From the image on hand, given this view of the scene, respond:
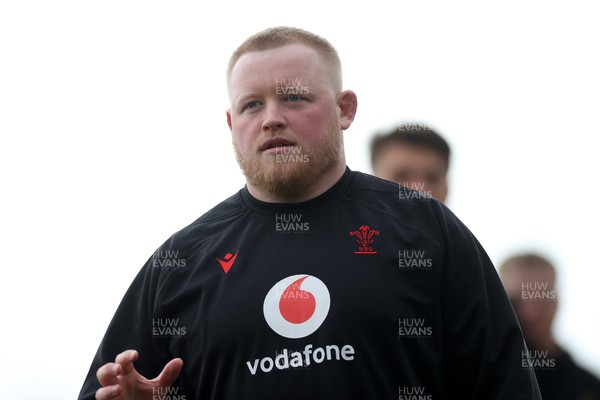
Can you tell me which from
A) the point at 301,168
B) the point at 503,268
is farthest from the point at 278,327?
the point at 503,268

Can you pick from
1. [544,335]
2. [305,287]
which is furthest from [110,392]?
[544,335]

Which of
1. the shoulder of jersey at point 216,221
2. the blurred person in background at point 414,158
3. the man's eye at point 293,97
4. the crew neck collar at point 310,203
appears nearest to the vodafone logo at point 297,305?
the crew neck collar at point 310,203

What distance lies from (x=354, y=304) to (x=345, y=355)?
225mm

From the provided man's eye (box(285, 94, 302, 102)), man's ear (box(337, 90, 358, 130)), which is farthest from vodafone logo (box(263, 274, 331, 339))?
man's ear (box(337, 90, 358, 130))

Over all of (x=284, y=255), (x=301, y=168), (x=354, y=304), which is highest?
(x=301, y=168)

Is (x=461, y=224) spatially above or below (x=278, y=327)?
above

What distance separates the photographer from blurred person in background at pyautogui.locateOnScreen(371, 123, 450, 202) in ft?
18.2

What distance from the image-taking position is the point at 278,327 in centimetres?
356

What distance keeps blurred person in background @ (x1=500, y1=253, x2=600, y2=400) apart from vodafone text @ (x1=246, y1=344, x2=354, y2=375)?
2.48m

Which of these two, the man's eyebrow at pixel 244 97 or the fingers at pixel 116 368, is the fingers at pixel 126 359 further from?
the man's eyebrow at pixel 244 97

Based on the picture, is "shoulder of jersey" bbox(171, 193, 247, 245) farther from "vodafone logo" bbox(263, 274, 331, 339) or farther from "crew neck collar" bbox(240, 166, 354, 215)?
"vodafone logo" bbox(263, 274, 331, 339)

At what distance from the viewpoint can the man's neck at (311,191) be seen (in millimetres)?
3963

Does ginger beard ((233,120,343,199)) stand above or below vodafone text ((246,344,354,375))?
above

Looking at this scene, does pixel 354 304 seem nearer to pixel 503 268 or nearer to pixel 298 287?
pixel 298 287
